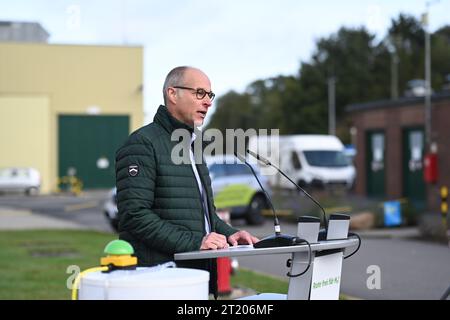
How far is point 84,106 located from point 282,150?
11261mm

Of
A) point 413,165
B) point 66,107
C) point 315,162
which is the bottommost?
point 413,165

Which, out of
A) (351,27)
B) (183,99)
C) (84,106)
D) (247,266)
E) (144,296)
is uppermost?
(351,27)

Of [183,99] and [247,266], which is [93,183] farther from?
[183,99]

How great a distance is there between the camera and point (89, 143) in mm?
43938

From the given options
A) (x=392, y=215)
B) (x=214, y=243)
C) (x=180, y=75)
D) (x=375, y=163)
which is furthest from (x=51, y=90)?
(x=214, y=243)

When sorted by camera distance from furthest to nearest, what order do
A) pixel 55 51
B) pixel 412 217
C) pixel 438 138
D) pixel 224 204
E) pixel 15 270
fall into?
pixel 55 51 < pixel 438 138 < pixel 412 217 < pixel 224 204 < pixel 15 270

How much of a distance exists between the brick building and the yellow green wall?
1272 centimetres

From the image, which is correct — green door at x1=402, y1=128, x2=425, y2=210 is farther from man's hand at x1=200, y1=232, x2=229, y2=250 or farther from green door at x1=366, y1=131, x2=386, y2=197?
man's hand at x1=200, y1=232, x2=229, y2=250

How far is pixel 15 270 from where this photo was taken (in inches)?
462

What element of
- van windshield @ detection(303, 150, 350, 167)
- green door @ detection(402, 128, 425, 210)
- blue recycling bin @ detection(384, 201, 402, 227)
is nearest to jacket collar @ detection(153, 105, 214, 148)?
blue recycling bin @ detection(384, 201, 402, 227)

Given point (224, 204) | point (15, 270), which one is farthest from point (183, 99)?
point (224, 204)

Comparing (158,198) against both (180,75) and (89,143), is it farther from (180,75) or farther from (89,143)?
(89,143)

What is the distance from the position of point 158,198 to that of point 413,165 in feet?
77.6

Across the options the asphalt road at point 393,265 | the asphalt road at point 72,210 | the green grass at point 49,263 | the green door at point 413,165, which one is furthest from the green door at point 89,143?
the green grass at point 49,263
